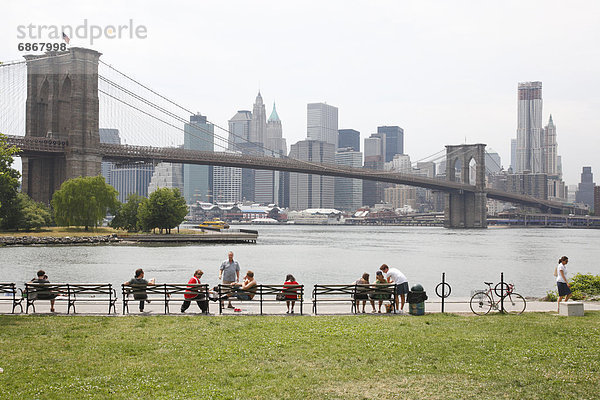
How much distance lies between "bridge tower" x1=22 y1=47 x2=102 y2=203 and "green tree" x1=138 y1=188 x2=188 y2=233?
7.74 metres

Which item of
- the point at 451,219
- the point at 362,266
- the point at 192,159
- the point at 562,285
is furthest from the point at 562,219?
the point at 562,285

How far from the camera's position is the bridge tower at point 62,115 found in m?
67.1

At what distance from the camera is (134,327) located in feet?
38.3

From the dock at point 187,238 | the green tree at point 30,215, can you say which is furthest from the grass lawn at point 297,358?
the dock at point 187,238

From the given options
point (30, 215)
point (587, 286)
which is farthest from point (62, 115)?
point (587, 286)

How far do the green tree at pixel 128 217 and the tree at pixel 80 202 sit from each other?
6807 millimetres

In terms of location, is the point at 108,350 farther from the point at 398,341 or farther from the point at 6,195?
the point at 6,195

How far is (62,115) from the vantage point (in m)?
69.9

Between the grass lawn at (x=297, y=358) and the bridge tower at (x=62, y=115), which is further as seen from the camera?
the bridge tower at (x=62, y=115)

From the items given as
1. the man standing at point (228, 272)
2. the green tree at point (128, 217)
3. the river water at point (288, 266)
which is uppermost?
the green tree at point (128, 217)

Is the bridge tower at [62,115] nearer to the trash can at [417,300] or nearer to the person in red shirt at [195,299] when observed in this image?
the person in red shirt at [195,299]

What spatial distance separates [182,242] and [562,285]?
169 ft

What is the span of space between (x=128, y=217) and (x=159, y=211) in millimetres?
4848

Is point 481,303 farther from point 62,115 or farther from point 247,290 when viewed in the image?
point 62,115
